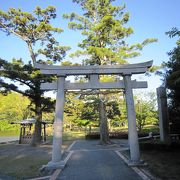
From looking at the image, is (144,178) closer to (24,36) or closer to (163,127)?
(163,127)

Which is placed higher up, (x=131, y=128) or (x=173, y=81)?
(x=173, y=81)

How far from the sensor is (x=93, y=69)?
11.2 meters

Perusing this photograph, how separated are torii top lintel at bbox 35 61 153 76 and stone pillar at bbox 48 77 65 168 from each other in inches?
16.9

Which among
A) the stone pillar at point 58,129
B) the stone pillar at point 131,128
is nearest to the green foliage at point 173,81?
the stone pillar at point 131,128

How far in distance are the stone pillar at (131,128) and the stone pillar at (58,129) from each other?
9.83 ft

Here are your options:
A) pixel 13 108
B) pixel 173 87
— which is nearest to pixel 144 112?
pixel 173 87

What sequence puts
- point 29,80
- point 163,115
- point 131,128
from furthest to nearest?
point 29,80
point 163,115
point 131,128

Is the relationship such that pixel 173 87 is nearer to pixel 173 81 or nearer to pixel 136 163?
pixel 173 81

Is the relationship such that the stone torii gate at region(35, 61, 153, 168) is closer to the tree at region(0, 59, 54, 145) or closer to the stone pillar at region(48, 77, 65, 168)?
the stone pillar at region(48, 77, 65, 168)

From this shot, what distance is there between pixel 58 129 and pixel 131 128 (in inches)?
127

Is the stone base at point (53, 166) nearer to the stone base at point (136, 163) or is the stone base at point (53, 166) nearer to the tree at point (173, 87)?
the stone base at point (136, 163)

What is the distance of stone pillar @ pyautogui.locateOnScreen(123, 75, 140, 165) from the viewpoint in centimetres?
1017

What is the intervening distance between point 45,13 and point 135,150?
1517 cm

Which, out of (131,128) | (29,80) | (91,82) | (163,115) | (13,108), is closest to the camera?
(131,128)
